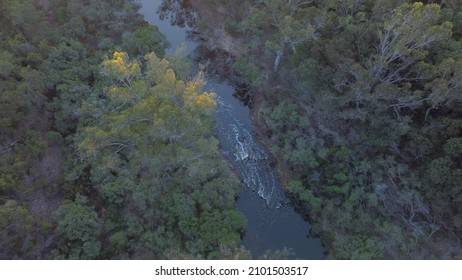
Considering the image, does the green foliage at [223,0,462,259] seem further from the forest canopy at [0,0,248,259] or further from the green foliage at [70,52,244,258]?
the green foliage at [70,52,244,258]

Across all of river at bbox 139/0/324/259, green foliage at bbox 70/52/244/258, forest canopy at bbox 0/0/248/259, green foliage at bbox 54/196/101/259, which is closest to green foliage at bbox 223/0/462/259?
river at bbox 139/0/324/259

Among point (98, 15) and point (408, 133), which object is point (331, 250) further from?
point (98, 15)

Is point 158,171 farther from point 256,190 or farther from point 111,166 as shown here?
point 256,190

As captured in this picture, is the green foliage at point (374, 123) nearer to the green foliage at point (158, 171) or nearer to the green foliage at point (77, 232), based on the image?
the green foliage at point (158, 171)

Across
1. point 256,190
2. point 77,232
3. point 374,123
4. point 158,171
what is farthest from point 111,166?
point 374,123

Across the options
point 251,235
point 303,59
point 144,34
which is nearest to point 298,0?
point 303,59

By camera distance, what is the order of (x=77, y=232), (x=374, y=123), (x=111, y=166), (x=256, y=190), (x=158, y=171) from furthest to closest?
(x=256, y=190) → (x=374, y=123) → (x=158, y=171) → (x=111, y=166) → (x=77, y=232)

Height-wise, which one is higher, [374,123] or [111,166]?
[374,123]

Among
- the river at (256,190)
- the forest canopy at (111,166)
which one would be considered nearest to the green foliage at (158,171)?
the forest canopy at (111,166)
